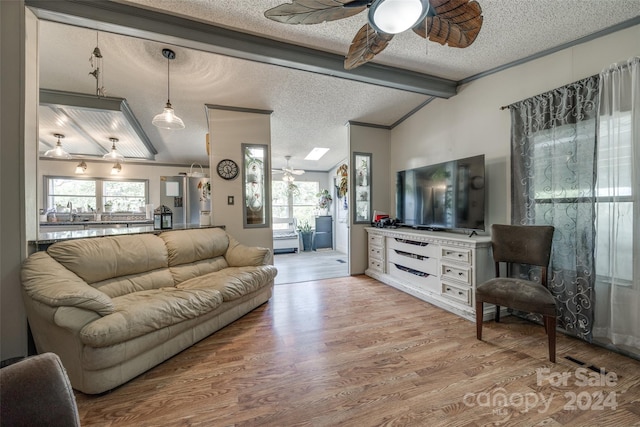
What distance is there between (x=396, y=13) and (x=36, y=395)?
1.98 metres

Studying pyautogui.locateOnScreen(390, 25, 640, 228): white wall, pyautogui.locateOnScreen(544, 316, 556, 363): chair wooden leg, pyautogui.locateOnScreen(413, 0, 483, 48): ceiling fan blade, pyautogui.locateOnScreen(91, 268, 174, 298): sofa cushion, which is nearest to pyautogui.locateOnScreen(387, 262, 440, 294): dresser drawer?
pyautogui.locateOnScreen(390, 25, 640, 228): white wall

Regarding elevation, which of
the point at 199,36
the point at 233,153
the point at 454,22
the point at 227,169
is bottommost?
the point at 227,169

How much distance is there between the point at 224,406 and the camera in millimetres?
1459

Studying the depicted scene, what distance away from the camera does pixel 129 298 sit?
80.2 inches

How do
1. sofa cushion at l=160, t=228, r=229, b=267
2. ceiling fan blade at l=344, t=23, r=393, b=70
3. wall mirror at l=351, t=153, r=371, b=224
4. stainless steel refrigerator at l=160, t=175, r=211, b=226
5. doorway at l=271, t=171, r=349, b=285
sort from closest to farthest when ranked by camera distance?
ceiling fan blade at l=344, t=23, r=393, b=70, sofa cushion at l=160, t=228, r=229, b=267, wall mirror at l=351, t=153, r=371, b=224, stainless steel refrigerator at l=160, t=175, r=211, b=226, doorway at l=271, t=171, r=349, b=285

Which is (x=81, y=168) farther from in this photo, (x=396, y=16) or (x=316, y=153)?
(x=396, y=16)

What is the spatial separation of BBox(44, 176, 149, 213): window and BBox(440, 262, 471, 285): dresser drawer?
23.3 ft

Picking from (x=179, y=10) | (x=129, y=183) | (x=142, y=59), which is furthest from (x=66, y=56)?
(x=129, y=183)

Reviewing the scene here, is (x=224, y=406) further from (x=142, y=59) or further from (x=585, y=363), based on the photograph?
(x=142, y=59)

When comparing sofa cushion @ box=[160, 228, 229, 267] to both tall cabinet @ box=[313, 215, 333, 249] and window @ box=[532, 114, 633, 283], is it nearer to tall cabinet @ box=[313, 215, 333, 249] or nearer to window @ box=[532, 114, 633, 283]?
window @ box=[532, 114, 633, 283]

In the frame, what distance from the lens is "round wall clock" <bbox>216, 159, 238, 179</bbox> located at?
140 inches

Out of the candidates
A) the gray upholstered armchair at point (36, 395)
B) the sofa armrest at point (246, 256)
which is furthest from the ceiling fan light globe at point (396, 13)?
the sofa armrest at point (246, 256)

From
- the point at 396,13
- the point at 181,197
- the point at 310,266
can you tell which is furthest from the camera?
the point at 181,197

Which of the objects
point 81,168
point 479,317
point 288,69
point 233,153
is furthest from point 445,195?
point 81,168
